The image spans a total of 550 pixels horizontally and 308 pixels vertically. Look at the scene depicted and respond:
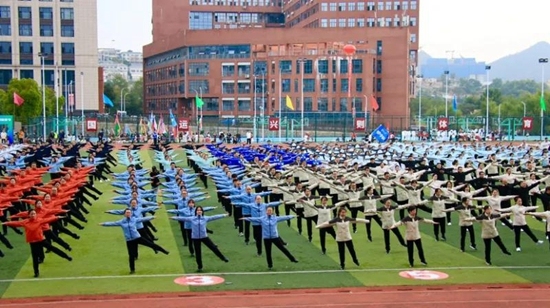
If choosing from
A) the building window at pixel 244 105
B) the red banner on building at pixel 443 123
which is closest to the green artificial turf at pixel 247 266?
the red banner on building at pixel 443 123

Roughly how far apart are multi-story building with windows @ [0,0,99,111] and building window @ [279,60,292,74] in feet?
78.7

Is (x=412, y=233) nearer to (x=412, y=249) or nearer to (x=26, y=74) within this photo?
(x=412, y=249)

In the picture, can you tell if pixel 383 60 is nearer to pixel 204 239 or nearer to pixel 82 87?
pixel 82 87

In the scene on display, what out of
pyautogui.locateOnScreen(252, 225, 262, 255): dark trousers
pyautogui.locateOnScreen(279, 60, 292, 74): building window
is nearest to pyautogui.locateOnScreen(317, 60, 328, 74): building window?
pyautogui.locateOnScreen(279, 60, 292, 74): building window

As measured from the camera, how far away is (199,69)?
11169 centimetres

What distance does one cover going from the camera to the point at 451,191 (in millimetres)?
24109

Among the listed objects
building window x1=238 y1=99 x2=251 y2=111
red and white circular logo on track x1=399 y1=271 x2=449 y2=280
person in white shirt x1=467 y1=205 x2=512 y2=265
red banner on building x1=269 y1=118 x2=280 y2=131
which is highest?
building window x1=238 y1=99 x2=251 y2=111

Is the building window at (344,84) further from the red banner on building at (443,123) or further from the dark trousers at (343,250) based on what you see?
the dark trousers at (343,250)

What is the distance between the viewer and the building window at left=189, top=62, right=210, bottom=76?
11100 centimetres

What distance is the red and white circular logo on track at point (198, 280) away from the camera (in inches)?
707

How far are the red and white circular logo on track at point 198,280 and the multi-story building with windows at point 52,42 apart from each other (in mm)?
84257

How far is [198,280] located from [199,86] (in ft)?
310

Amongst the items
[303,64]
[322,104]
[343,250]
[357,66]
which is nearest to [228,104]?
[322,104]

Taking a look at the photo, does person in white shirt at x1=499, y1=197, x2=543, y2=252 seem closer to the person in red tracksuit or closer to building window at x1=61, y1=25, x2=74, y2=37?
the person in red tracksuit
